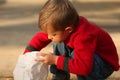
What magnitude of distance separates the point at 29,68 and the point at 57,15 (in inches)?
16.7

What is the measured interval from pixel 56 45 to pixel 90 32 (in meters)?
0.38

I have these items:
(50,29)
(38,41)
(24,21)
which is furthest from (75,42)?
(24,21)

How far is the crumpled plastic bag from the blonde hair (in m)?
0.28

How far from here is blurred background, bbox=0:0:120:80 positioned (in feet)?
11.6

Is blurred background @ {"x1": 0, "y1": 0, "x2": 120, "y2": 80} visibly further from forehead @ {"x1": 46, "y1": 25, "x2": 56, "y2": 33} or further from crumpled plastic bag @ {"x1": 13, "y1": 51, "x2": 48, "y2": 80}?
forehead @ {"x1": 46, "y1": 25, "x2": 56, "y2": 33}

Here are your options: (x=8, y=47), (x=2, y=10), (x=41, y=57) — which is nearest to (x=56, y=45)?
(x=41, y=57)

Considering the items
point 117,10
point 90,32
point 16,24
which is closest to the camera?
point 90,32

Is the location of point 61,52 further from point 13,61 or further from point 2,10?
point 2,10

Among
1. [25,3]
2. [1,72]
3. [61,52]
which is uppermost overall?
[25,3]

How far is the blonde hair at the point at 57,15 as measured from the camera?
2281 mm

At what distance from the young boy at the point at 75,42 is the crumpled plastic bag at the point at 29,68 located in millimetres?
73

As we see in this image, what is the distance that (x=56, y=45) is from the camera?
105 inches

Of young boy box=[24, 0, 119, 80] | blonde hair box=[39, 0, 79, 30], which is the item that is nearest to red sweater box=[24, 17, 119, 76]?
young boy box=[24, 0, 119, 80]

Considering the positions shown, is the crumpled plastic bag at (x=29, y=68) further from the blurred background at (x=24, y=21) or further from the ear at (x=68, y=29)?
the blurred background at (x=24, y=21)
